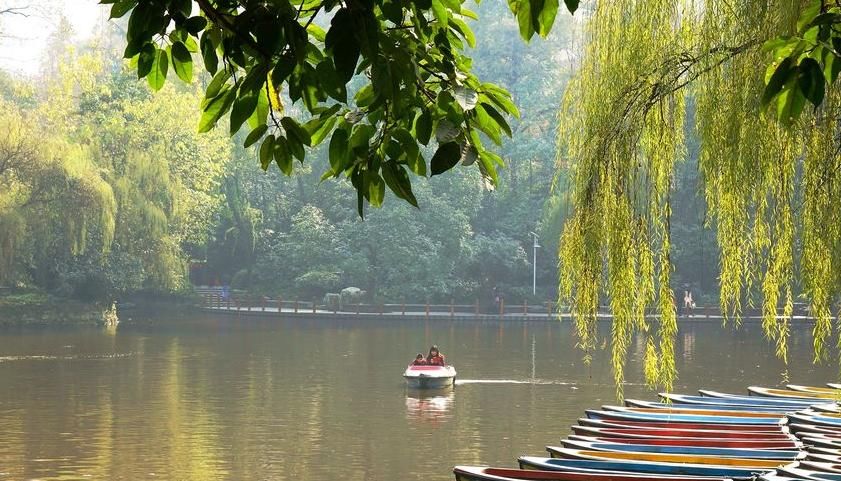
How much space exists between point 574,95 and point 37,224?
39044mm

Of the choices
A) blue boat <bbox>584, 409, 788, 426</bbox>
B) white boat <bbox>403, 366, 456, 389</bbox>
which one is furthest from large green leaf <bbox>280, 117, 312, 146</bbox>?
white boat <bbox>403, 366, 456, 389</bbox>

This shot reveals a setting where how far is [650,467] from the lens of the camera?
9445mm

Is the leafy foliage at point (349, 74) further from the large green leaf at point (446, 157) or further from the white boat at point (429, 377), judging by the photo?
the white boat at point (429, 377)

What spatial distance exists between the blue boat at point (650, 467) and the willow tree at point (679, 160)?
141 cm

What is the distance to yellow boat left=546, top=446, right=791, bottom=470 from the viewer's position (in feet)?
31.7

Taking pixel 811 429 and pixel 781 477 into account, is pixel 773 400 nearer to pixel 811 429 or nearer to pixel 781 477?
pixel 811 429

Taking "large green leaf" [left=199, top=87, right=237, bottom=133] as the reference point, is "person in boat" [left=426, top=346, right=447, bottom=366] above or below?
below

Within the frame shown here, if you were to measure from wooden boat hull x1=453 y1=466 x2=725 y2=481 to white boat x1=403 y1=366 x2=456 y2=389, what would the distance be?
753 inches

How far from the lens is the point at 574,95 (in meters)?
8.65

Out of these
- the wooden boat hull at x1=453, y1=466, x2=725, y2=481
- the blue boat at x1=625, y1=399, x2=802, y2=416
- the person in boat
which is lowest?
the wooden boat hull at x1=453, y1=466, x2=725, y2=481

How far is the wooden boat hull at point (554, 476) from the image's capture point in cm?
909

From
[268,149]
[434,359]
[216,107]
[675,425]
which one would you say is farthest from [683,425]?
[434,359]

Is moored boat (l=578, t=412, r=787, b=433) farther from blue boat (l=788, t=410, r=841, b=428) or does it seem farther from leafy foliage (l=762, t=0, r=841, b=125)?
leafy foliage (l=762, t=0, r=841, b=125)

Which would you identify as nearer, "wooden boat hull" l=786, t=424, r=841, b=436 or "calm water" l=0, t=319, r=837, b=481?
"wooden boat hull" l=786, t=424, r=841, b=436
